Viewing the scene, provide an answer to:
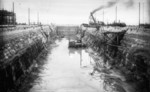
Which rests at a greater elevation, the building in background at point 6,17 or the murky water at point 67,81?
the building in background at point 6,17

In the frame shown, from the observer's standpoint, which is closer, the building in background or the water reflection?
the water reflection

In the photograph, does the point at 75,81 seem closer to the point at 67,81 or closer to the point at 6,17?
the point at 67,81

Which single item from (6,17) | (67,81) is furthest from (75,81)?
(6,17)

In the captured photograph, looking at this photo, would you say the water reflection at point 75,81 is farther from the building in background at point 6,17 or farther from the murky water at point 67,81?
the building in background at point 6,17

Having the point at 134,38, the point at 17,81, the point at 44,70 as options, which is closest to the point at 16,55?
the point at 17,81

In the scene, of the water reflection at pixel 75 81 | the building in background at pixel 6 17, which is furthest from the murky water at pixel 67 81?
the building in background at pixel 6 17

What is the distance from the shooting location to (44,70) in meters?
16.3

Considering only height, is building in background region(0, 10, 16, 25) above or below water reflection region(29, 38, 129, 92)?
above

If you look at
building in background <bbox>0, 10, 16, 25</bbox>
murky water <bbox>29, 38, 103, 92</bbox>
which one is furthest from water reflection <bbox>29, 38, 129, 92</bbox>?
building in background <bbox>0, 10, 16, 25</bbox>

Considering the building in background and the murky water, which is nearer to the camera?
the murky water

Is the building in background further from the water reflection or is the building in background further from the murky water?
the water reflection

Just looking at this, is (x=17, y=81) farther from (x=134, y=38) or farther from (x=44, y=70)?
(x=134, y=38)

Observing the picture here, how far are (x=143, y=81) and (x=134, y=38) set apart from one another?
21.5 ft

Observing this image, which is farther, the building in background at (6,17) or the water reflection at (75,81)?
the building in background at (6,17)
